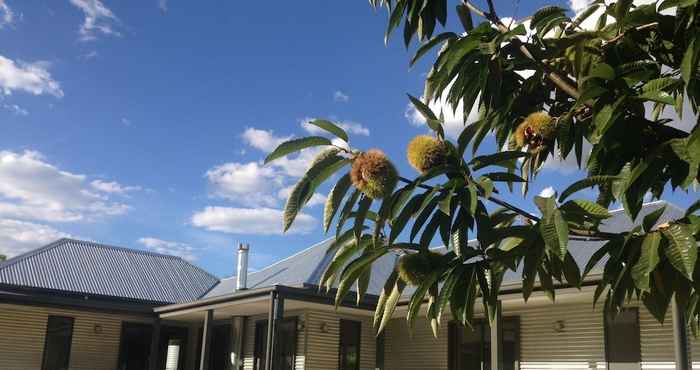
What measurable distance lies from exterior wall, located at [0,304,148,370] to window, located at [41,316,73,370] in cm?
13

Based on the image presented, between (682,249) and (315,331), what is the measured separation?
1537cm

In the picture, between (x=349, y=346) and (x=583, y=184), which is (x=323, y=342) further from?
(x=583, y=184)

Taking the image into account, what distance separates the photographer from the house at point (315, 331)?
12.8 metres

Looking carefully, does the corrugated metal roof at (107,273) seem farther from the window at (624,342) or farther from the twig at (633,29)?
the twig at (633,29)

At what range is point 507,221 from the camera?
2.65m

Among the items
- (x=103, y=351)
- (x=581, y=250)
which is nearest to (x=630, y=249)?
(x=581, y=250)

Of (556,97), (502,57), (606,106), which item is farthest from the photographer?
(556,97)

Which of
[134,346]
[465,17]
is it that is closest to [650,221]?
[465,17]

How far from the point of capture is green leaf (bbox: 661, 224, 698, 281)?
6.08 ft

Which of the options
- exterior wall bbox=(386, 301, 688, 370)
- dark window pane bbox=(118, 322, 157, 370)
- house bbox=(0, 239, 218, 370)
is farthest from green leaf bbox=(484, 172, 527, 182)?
dark window pane bbox=(118, 322, 157, 370)

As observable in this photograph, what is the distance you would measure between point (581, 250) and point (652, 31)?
447 inches

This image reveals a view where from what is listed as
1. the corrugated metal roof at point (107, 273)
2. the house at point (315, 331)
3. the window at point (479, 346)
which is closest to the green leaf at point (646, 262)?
the house at point (315, 331)

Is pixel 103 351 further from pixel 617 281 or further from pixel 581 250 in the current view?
pixel 617 281

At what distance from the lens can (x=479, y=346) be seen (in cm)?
1563
